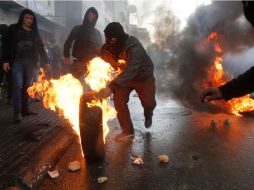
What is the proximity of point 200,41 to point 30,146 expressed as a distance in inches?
282

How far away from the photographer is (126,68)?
481cm

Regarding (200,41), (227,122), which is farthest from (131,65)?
(200,41)

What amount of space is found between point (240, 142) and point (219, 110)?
3.04 metres

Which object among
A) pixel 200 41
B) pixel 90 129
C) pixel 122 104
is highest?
pixel 200 41

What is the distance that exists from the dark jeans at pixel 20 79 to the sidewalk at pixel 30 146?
0.42m

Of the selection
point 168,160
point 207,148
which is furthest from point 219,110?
point 168,160

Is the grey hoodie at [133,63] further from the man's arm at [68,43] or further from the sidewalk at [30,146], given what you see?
the man's arm at [68,43]

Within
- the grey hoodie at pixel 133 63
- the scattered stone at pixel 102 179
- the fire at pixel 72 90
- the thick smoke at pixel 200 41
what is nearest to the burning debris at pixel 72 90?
the fire at pixel 72 90

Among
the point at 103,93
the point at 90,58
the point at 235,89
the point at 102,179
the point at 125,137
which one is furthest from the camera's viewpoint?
the point at 90,58

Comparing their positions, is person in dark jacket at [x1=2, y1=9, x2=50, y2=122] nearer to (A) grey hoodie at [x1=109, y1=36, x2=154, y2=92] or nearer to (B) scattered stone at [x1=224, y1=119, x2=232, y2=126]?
(A) grey hoodie at [x1=109, y1=36, x2=154, y2=92]

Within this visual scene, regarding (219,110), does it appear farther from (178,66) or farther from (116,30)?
(116,30)

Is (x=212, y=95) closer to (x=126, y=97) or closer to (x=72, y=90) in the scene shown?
(x=126, y=97)

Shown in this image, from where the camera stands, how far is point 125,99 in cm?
546

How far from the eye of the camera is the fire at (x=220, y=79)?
7582 millimetres
